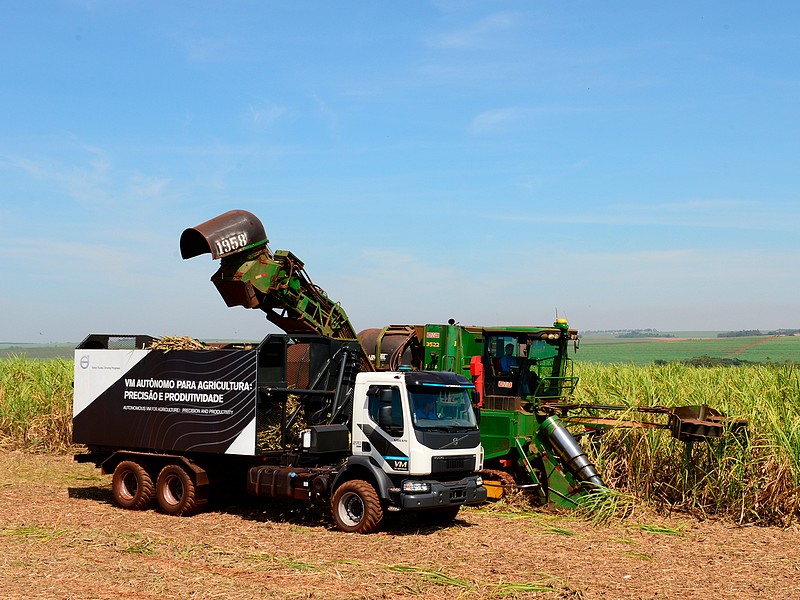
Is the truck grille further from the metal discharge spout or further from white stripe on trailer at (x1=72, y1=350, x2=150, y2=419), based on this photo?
white stripe on trailer at (x1=72, y1=350, x2=150, y2=419)

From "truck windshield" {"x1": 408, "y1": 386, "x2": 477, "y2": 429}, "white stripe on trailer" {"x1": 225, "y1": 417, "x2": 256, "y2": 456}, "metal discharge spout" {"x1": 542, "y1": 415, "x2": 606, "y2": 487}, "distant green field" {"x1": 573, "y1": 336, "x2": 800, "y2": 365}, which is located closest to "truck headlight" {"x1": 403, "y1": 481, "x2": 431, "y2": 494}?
"truck windshield" {"x1": 408, "y1": 386, "x2": 477, "y2": 429}

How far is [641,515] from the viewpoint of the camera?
14.9 m

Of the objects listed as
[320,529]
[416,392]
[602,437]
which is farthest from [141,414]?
[602,437]

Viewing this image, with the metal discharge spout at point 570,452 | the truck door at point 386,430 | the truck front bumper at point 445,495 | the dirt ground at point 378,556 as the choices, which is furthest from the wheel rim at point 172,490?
the metal discharge spout at point 570,452

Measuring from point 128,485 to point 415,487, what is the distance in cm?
615

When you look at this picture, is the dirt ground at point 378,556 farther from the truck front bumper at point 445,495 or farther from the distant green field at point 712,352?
the distant green field at point 712,352

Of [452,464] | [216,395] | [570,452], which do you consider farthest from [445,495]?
[216,395]

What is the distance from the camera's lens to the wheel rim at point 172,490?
619 inches

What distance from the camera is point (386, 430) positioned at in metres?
13.9

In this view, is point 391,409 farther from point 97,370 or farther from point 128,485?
point 97,370

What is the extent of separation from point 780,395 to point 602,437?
3.54 m

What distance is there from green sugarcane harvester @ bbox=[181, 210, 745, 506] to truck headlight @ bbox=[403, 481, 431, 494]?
10.2ft

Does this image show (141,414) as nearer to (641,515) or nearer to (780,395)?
(641,515)

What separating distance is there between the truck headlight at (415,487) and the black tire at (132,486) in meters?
5.30
